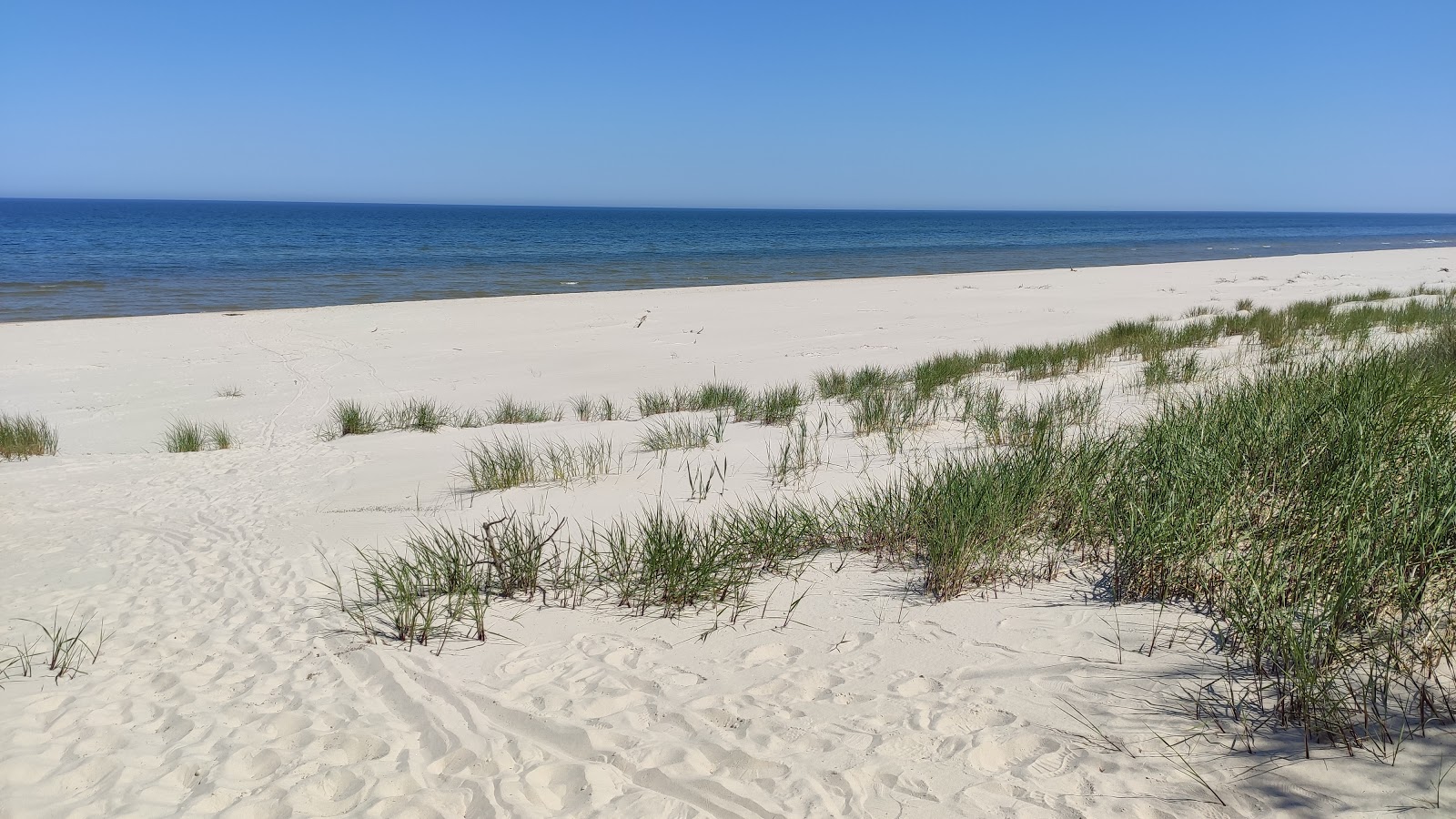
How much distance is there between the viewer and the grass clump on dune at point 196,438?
8312 mm

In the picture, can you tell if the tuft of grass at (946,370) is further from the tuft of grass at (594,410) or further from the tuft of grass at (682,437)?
the tuft of grass at (594,410)

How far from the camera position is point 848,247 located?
4912cm

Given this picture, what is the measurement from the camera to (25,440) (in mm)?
8133

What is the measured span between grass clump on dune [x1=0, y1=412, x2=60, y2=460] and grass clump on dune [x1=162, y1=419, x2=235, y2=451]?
96 centimetres

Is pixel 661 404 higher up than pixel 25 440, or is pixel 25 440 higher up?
pixel 661 404

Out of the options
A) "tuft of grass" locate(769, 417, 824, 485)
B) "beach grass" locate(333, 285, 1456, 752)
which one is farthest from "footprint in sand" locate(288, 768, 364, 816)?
"tuft of grass" locate(769, 417, 824, 485)

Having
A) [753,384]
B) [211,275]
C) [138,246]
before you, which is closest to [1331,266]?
[753,384]

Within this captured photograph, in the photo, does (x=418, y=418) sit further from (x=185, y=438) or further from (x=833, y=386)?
(x=833, y=386)

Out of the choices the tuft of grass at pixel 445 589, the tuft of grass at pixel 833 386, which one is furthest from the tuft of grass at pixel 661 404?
the tuft of grass at pixel 445 589

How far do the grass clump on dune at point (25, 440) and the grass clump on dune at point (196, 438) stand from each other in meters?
0.96

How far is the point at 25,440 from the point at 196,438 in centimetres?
153

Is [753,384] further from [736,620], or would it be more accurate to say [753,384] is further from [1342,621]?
[1342,621]

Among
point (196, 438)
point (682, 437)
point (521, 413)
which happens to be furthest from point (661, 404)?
point (196, 438)

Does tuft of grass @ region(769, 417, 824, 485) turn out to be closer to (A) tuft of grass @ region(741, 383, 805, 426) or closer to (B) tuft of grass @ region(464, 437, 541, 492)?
(A) tuft of grass @ region(741, 383, 805, 426)
